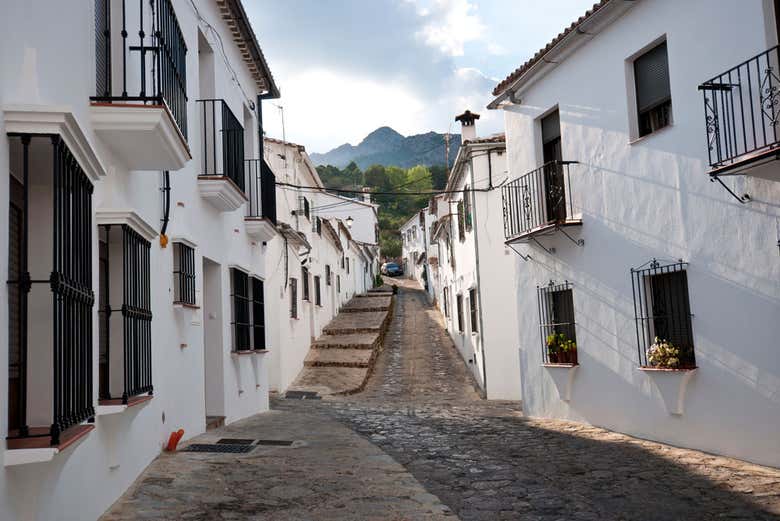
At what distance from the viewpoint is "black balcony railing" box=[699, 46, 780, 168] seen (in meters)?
7.14

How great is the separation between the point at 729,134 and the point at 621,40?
271 cm

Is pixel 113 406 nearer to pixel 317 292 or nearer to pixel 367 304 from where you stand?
pixel 317 292

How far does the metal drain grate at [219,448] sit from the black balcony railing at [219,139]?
339cm

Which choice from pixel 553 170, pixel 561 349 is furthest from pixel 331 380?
pixel 553 170

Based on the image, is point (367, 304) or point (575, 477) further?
point (367, 304)

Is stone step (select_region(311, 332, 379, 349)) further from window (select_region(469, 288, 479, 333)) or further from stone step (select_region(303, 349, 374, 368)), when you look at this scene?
window (select_region(469, 288, 479, 333))

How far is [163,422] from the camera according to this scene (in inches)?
298

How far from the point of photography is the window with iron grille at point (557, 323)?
11.5 meters

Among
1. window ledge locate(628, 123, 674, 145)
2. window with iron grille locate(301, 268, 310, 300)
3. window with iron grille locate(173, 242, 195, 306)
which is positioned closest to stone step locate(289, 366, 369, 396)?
window with iron grille locate(301, 268, 310, 300)

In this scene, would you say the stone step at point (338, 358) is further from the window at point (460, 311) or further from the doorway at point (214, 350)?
the doorway at point (214, 350)

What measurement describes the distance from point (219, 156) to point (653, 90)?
5.82 m

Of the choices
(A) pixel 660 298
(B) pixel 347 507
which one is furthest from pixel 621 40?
(B) pixel 347 507

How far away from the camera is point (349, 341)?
24453mm

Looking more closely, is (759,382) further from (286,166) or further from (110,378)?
(286,166)
